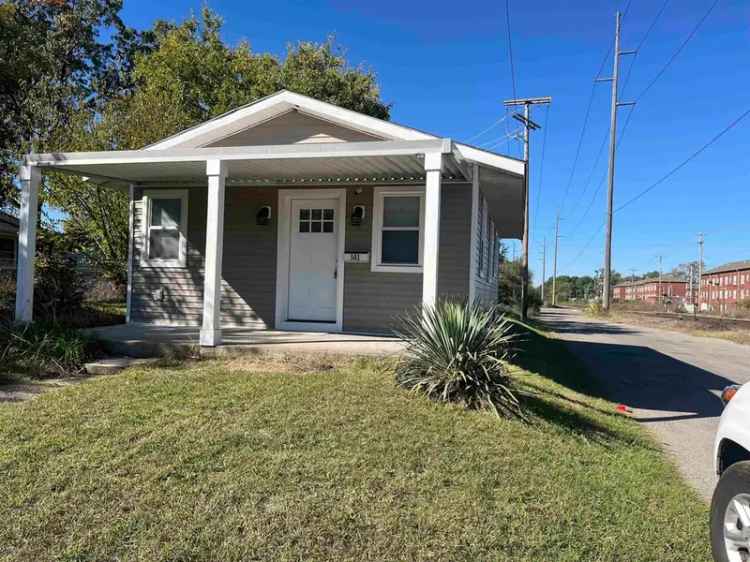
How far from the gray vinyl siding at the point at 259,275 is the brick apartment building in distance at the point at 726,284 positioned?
79.6 m

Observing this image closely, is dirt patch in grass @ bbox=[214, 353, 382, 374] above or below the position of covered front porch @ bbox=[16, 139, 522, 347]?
below

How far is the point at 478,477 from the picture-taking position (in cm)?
392

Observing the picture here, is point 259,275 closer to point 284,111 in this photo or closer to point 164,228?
point 164,228

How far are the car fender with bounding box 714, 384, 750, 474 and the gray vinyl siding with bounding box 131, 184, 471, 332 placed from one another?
551 centimetres

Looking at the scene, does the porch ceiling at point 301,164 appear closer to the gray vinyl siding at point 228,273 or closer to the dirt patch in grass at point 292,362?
the gray vinyl siding at point 228,273

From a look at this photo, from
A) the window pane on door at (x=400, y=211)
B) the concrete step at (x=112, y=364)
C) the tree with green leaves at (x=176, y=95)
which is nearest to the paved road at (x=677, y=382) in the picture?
the window pane on door at (x=400, y=211)

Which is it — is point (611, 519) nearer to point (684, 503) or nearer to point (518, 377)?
point (684, 503)

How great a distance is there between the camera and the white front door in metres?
9.49

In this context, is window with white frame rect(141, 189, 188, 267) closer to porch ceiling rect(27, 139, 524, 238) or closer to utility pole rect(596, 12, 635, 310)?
porch ceiling rect(27, 139, 524, 238)

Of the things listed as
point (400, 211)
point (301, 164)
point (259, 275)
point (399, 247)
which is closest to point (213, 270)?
point (301, 164)

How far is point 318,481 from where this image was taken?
3.72 metres

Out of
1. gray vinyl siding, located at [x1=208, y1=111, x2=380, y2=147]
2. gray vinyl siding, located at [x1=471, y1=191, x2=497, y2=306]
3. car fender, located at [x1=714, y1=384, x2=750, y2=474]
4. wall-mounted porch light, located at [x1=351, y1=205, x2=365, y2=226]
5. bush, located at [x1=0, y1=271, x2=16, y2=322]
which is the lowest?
car fender, located at [x1=714, y1=384, x2=750, y2=474]

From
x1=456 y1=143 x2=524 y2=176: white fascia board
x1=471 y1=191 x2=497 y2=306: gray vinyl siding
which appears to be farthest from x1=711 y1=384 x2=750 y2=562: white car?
x1=471 y1=191 x2=497 y2=306: gray vinyl siding

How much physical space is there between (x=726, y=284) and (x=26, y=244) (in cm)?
10142
